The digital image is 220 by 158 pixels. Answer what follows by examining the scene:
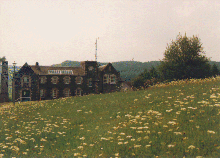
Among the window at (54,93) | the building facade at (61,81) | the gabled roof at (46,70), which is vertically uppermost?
the gabled roof at (46,70)

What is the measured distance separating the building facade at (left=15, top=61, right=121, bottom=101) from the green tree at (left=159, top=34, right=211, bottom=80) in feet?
62.3

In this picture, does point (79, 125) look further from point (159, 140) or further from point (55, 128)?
point (159, 140)

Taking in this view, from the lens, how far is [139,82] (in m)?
80.9

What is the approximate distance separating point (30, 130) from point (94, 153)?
666cm

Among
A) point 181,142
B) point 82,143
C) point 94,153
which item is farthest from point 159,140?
point 82,143

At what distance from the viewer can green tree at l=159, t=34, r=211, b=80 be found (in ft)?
143

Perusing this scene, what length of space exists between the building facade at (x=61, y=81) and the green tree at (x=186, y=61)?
1898 cm

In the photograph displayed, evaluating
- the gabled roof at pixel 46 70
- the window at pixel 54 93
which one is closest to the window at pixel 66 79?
the gabled roof at pixel 46 70

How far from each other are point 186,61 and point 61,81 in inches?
1254

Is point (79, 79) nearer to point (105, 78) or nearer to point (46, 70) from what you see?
point (105, 78)

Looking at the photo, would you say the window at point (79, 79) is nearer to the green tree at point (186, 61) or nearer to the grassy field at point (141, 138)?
the green tree at point (186, 61)

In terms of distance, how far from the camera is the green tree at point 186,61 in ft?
143

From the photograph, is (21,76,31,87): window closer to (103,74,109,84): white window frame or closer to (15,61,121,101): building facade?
(15,61,121,101): building facade

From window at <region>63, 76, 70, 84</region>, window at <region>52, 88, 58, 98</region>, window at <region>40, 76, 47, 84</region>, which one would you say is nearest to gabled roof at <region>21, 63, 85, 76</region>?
window at <region>40, 76, 47, 84</region>
